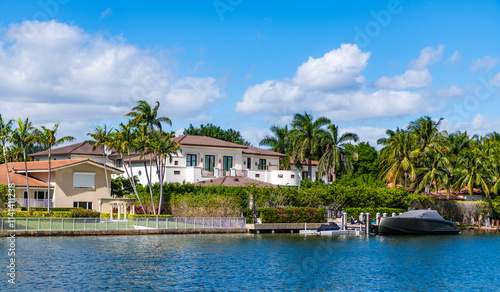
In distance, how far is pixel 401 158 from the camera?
281 feet

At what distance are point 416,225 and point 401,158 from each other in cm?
1992

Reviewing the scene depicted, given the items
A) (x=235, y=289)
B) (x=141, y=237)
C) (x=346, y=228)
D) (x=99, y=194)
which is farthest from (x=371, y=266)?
(x=99, y=194)

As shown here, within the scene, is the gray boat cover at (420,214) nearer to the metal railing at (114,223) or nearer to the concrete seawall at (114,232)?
the concrete seawall at (114,232)

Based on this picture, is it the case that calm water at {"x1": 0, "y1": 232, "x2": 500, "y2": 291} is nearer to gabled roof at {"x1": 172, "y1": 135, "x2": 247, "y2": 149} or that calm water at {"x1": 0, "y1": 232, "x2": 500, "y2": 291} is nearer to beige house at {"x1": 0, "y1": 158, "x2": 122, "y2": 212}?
beige house at {"x1": 0, "y1": 158, "x2": 122, "y2": 212}

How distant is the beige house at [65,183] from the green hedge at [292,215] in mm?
19858

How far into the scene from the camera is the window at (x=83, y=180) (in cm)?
7054

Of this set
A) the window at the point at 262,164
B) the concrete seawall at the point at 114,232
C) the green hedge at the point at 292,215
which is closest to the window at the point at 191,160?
the window at the point at 262,164

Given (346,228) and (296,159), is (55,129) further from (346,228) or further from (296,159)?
(296,159)

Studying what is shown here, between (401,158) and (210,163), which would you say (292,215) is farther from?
(401,158)

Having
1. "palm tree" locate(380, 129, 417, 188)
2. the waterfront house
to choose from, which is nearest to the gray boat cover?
"palm tree" locate(380, 129, 417, 188)

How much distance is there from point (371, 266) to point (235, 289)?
1309 centimetres

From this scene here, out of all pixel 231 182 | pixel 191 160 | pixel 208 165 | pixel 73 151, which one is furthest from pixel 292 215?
pixel 73 151

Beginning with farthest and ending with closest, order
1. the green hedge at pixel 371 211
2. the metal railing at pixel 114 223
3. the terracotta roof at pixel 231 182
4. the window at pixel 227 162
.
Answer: the window at pixel 227 162 → the green hedge at pixel 371 211 → the terracotta roof at pixel 231 182 → the metal railing at pixel 114 223

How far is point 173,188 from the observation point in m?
71.1
